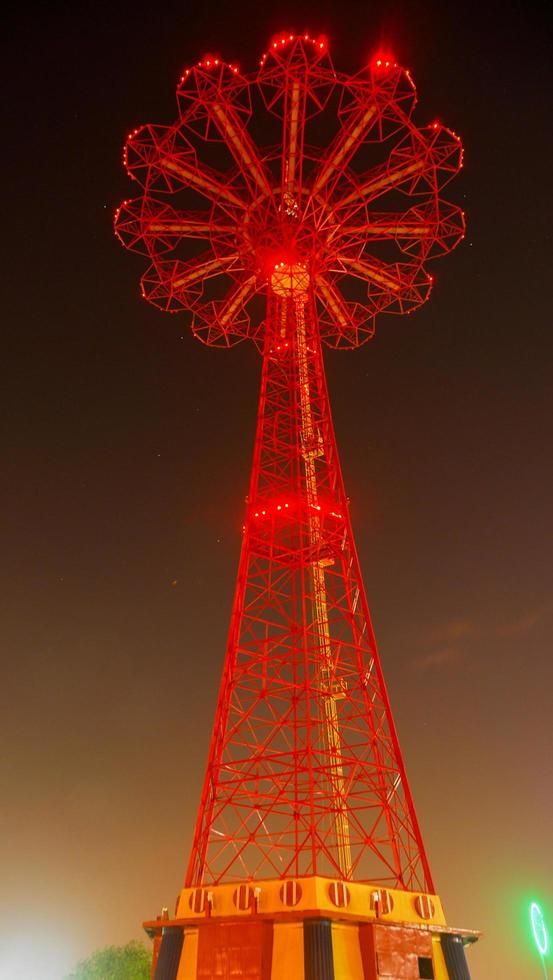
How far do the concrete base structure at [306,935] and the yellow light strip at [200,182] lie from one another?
72.9ft

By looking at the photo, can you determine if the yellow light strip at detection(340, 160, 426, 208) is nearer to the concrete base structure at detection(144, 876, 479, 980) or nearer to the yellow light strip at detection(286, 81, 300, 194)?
the yellow light strip at detection(286, 81, 300, 194)

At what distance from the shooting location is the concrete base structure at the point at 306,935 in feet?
59.9

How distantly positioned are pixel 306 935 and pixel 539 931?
49.7 ft

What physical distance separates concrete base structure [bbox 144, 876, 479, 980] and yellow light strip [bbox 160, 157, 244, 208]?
72.9 ft

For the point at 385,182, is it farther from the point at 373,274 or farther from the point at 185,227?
the point at 185,227

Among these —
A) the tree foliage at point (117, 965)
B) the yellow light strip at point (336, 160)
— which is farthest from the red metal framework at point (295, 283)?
the tree foliage at point (117, 965)

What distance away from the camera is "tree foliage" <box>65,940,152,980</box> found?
5025 cm

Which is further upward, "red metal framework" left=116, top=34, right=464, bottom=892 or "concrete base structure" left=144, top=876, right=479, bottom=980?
"red metal framework" left=116, top=34, right=464, bottom=892

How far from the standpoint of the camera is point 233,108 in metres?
26.9

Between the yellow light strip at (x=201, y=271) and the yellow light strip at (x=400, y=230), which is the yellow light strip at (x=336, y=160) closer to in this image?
the yellow light strip at (x=400, y=230)

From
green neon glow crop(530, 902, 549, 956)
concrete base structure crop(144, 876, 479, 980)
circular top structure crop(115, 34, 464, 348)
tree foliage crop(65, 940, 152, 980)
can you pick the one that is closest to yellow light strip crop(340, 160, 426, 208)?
circular top structure crop(115, 34, 464, 348)

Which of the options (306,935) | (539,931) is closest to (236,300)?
(306,935)

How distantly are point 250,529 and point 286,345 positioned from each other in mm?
7889

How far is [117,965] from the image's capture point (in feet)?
167
